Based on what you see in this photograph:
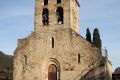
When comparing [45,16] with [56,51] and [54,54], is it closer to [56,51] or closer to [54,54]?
[56,51]

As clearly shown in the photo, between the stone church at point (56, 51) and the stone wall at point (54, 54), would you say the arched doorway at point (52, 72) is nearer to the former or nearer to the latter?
the stone church at point (56, 51)

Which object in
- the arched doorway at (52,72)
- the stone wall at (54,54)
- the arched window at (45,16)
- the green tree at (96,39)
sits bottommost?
the arched doorway at (52,72)

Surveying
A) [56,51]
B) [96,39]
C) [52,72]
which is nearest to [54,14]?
[56,51]

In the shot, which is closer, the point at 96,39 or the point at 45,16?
the point at 96,39

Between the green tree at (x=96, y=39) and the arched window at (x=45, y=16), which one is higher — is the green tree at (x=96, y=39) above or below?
below

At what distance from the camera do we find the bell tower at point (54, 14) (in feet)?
122

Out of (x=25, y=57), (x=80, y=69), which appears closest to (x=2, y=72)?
(x=25, y=57)

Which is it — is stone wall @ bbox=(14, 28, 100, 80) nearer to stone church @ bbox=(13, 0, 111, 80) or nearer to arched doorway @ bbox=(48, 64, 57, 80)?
stone church @ bbox=(13, 0, 111, 80)

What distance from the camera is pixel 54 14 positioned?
123 feet

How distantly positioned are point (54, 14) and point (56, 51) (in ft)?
13.9

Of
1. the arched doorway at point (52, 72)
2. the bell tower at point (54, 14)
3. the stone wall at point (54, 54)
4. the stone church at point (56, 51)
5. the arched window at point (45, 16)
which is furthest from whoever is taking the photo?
the arched window at point (45, 16)

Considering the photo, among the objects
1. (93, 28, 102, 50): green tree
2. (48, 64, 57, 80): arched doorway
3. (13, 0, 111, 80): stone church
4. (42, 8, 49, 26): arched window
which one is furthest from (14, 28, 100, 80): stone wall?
(93, 28, 102, 50): green tree

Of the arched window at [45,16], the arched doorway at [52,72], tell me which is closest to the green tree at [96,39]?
the arched doorway at [52,72]

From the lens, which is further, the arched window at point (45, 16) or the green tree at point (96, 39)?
the arched window at point (45, 16)
